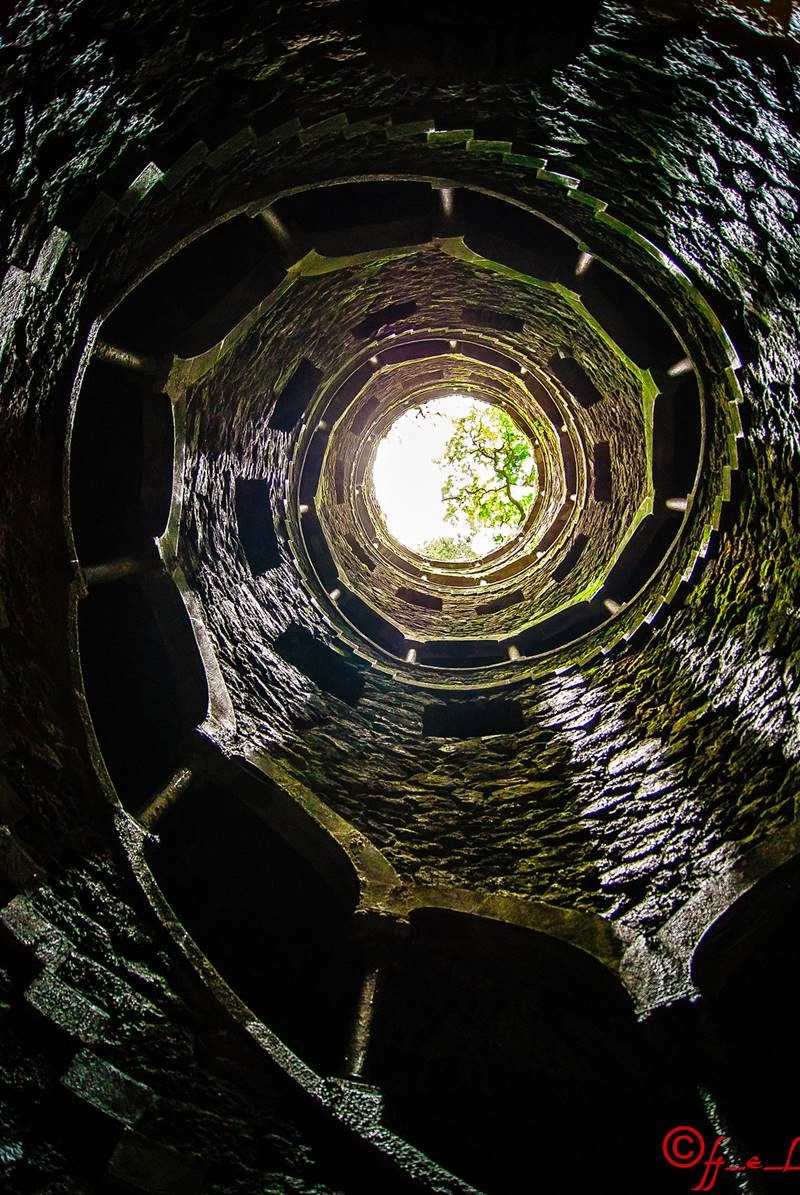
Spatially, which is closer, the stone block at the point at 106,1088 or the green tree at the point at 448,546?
the stone block at the point at 106,1088

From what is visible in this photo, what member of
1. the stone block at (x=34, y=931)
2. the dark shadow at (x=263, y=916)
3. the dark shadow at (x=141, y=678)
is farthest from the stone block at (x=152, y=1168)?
the dark shadow at (x=141, y=678)

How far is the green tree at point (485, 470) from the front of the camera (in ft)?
43.4

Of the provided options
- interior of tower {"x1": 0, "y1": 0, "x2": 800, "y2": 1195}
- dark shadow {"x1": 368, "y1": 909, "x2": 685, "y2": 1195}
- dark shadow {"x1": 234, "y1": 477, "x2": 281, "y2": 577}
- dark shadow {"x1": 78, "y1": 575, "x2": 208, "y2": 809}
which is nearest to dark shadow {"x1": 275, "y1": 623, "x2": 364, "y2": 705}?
interior of tower {"x1": 0, "y1": 0, "x2": 800, "y2": 1195}

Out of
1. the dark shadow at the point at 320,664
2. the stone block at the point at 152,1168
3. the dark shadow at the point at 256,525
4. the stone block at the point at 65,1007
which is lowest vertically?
the stone block at the point at 152,1168

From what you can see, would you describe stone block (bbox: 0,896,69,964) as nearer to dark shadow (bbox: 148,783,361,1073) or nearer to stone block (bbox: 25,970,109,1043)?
stone block (bbox: 25,970,109,1043)

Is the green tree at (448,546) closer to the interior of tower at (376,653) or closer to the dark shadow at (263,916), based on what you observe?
the interior of tower at (376,653)

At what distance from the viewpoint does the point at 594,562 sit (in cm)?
733

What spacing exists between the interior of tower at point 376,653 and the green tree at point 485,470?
229 inches

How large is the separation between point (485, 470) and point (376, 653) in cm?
729

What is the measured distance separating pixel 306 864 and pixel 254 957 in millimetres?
787

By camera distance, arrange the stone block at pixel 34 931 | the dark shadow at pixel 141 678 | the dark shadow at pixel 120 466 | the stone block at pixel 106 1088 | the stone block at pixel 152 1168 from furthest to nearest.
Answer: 1. the dark shadow at pixel 141 678
2. the dark shadow at pixel 120 466
3. the stone block at pixel 34 931
4. the stone block at pixel 106 1088
5. the stone block at pixel 152 1168

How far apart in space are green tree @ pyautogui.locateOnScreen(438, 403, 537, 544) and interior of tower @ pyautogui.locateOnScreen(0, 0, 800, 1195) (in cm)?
582

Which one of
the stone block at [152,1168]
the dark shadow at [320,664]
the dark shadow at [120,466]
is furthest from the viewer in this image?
the dark shadow at [320,664]

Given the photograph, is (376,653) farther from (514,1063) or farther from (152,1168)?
(152,1168)
